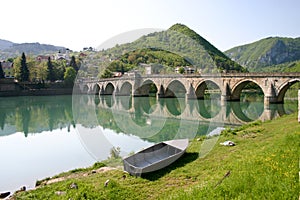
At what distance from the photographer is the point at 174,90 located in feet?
180

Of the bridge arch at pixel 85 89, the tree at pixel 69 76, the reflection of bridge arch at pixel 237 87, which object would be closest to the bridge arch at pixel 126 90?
the bridge arch at pixel 85 89

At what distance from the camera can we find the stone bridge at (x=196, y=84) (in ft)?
111

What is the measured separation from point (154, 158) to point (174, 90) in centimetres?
4566

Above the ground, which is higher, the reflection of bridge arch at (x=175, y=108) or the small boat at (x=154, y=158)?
the small boat at (x=154, y=158)

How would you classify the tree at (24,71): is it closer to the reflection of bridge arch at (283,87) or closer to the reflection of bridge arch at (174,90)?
the reflection of bridge arch at (174,90)

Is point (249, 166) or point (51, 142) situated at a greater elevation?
point (249, 166)

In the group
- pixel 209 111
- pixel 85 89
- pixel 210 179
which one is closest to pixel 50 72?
pixel 85 89

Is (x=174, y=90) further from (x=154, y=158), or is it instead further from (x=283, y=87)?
(x=154, y=158)

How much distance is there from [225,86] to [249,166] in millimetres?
35025

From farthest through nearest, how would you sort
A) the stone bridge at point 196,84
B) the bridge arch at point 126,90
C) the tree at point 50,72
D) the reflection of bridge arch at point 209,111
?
the tree at point 50,72
the bridge arch at point 126,90
the stone bridge at point 196,84
the reflection of bridge arch at point 209,111

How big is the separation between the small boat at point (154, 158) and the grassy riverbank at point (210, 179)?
22 centimetres

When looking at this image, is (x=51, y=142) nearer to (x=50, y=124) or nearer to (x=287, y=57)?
(x=50, y=124)

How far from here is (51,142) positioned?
19.1 meters

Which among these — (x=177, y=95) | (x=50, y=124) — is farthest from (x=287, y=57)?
(x=50, y=124)
